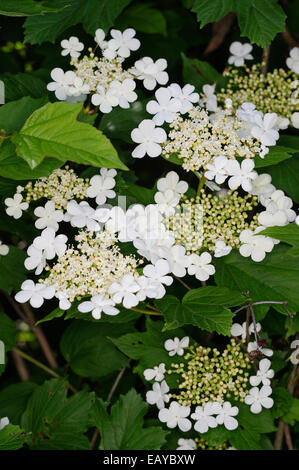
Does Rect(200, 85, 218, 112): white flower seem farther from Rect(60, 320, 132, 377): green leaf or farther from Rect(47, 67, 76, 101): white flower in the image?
Rect(60, 320, 132, 377): green leaf

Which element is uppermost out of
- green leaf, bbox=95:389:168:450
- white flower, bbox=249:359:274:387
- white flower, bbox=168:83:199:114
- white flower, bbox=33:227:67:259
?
white flower, bbox=168:83:199:114

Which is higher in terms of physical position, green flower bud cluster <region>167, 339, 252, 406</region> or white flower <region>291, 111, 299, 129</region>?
white flower <region>291, 111, 299, 129</region>

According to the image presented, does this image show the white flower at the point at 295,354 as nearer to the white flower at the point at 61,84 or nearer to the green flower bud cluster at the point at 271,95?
the green flower bud cluster at the point at 271,95

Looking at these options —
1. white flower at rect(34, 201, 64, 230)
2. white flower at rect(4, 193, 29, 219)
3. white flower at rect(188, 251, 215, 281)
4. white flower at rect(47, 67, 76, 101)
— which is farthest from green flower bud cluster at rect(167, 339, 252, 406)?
white flower at rect(47, 67, 76, 101)

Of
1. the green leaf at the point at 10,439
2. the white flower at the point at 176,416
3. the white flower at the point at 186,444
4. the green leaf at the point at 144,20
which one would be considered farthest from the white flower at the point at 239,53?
the green leaf at the point at 10,439
